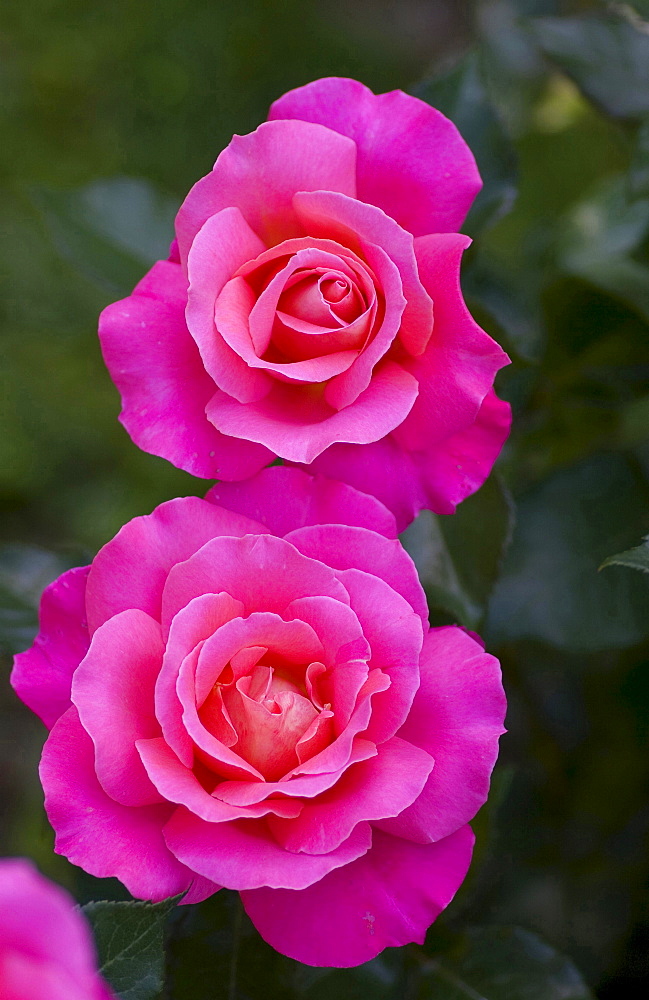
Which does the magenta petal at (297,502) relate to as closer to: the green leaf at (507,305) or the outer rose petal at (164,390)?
the outer rose petal at (164,390)

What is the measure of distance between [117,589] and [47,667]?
0.19ft

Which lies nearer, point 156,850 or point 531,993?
point 156,850

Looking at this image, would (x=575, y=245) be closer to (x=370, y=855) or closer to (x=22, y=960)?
(x=370, y=855)

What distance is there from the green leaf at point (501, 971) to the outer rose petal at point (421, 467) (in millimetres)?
383

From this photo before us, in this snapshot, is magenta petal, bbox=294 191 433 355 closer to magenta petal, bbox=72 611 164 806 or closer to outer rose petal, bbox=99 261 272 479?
outer rose petal, bbox=99 261 272 479

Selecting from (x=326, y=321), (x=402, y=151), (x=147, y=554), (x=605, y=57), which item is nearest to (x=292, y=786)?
(x=147, y=554)

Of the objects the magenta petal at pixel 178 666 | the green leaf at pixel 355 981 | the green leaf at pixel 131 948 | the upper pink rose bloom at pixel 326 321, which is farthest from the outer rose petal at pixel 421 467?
the green leaf at pixel 355 981

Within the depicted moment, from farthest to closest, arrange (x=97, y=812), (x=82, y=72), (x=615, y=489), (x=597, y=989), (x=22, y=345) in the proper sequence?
(x=82, y=72) → (x=22, y=345) → (x=597, y=989) → (x=615, y=489) → (x=97, y=812)

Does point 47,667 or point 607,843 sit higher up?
point 47,667

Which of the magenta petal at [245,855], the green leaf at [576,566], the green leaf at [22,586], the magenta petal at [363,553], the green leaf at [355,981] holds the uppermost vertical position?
the magenta petal at [363,553]

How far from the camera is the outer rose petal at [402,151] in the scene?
0.53 meters

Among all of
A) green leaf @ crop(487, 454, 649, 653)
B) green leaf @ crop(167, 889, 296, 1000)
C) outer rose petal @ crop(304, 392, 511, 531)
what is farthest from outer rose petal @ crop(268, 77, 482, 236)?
green leaf @ crop(167, 889, 296, 1000)

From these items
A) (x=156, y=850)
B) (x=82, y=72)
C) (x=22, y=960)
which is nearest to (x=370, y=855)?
(x=156, y=850)

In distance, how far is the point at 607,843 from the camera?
99cm
